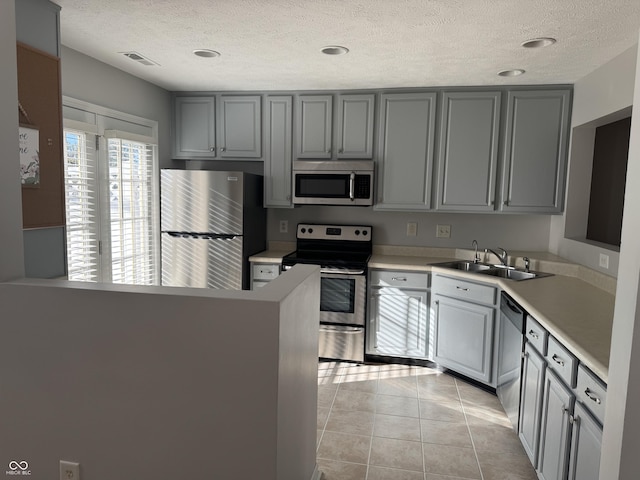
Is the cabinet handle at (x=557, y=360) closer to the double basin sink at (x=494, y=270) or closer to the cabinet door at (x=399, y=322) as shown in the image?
the double basin sink at (x=494, y=270)

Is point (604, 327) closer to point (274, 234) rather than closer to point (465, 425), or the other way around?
point (465, 425)

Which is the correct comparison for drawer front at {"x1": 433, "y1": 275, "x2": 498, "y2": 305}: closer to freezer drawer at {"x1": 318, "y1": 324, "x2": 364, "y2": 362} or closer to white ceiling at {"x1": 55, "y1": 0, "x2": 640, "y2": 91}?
freezer drawer at {"x1": 318, "y1": 324, "x2": 364, "y2": 362}

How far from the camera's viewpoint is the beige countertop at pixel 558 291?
1.77m

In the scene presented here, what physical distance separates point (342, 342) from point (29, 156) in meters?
2.59

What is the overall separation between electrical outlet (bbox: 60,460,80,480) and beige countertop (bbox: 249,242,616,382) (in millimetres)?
1809

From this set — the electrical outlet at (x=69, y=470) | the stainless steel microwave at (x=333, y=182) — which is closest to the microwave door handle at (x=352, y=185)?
the stainless steel microwave at (x=333, y=182)

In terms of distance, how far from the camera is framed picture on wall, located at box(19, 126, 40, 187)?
77.5 inches

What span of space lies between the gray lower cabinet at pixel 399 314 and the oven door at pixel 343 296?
0.11 meters

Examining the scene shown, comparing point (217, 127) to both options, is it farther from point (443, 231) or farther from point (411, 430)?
point (411, 430)

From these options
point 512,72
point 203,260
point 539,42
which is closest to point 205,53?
point 203,260

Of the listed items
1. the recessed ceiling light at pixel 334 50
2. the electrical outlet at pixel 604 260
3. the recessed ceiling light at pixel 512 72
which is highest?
the recessed ceiling light at pixel 512 72

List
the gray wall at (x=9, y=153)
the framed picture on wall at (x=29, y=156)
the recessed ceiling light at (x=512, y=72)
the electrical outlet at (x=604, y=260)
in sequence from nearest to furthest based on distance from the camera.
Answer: the gray wall at (x=9, y=153)
the framed picture on wall at (x=29, y=156)
the electrical outlet at (x=604, y=260)
the recessed ceiling light at (x=512, y=72)

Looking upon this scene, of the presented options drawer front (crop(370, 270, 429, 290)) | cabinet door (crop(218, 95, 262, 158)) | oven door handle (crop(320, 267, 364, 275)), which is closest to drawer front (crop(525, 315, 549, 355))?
drawer front (crop(370, 270, 429, 290))

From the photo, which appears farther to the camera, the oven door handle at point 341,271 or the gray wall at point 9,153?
the oven door handle at point 341,271
